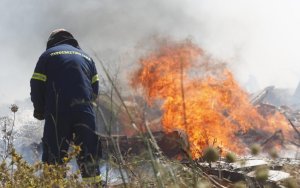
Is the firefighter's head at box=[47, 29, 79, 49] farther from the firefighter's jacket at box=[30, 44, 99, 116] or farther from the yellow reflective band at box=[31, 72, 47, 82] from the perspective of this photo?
the yellow reflective band at box=[31, 72, 47, 82]

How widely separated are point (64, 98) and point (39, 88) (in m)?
0.39

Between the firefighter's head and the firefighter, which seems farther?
the firefighter's head

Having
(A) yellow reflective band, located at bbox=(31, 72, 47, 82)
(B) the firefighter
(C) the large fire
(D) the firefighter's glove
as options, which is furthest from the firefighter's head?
(C) the large fire

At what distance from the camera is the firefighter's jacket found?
4598 mm

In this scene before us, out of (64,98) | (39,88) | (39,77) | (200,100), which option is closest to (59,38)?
(39,77)

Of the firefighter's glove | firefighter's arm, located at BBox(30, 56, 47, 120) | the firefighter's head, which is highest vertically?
the firefighter's head

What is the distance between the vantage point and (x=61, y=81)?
4641 millimetres

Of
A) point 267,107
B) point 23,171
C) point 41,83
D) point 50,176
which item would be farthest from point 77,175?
point 267,107

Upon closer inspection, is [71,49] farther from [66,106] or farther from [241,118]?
[241,118]

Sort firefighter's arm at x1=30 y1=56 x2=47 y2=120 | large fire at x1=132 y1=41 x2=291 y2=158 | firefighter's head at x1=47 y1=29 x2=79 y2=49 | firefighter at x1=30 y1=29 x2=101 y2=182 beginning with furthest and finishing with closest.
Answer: large fire at x1=132 y1=41 x2=291 y2=158
firefighter's head at x1=47 y1=29 x2=79 y2=49
firefighter's arm at x1=30 y1=56 x2=47 y2=120
firefighter at x1=30 y1=29 x2=101 y2=182

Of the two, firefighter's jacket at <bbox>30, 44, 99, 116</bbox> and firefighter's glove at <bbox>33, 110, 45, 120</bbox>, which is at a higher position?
firefighter's jacket at <bbox>30, 44, 99, 116</bbox>

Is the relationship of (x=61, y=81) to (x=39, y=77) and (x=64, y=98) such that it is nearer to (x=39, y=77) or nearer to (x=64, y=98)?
(x=64, y=98)

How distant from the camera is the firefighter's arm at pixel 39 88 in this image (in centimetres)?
475

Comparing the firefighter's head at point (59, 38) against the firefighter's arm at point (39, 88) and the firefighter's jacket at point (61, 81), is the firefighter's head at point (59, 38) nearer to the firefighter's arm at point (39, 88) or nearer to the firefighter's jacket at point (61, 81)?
the firefighter's jacket at point (61, 81)
